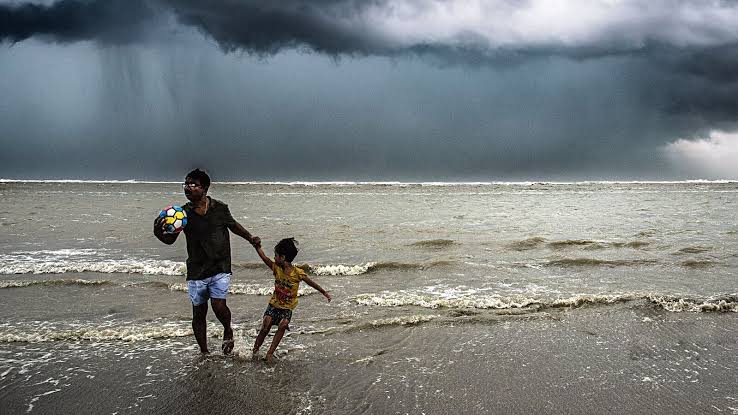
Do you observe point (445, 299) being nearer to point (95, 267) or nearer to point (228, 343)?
point (228, 343)

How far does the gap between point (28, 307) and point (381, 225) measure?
13.2 metres

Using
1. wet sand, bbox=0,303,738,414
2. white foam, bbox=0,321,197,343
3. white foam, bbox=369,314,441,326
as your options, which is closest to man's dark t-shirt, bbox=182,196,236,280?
wet sand, bbox=0,303,738,414

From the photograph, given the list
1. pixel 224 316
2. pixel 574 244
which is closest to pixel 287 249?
pixel 224 316

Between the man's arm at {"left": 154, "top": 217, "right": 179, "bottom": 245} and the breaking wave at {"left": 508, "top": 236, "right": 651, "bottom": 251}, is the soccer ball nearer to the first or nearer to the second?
the man's arm at {"left": 154, "top": 217, "right": 179, "bottom": 245}

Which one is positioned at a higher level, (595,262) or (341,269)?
(595,262)

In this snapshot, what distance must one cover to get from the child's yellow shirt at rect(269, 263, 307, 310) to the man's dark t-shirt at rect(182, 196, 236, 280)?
1.97 feet

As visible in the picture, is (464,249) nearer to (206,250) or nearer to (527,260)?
(527,260)

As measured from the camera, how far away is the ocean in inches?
189

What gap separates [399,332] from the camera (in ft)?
22.1

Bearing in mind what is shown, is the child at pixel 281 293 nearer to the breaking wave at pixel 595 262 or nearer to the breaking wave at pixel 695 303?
the breaking wave at pixel 695 303

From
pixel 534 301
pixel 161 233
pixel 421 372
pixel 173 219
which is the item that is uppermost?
pixel 173 219

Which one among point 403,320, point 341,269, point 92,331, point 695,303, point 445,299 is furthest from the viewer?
point 341,269

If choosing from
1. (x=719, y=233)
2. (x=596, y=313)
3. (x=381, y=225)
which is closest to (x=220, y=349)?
(x=596, y=313)

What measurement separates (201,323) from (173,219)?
1487mm
